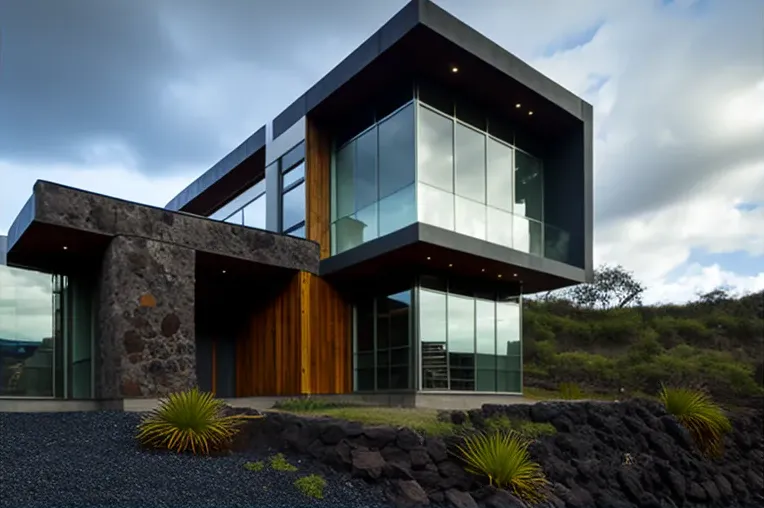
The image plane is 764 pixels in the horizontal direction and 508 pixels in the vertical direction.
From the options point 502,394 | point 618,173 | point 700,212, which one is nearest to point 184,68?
point 502,394

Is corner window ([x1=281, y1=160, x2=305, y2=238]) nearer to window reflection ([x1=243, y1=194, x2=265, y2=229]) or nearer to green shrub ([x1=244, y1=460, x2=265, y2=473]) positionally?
window reflection ([x1=243, y1=194, x2=265, y2=229])

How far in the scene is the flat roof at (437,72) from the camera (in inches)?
468

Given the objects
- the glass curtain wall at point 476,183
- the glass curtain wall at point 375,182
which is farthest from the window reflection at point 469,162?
the glass curtain wall at point 375,182

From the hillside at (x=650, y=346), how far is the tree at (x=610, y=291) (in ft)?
6.84

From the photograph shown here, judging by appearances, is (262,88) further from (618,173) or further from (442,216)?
(618,173)

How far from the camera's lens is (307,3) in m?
13.5

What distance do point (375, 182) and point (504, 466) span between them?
8.01 metres

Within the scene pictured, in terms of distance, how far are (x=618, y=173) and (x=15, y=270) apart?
56.0ft

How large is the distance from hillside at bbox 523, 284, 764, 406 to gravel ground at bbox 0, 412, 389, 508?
14.6 m

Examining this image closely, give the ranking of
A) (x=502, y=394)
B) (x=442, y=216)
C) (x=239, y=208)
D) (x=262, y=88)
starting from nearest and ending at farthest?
(x=442, y=216) → (x=502, y=394) → (x=262, y=88) → (x=239, y=208)

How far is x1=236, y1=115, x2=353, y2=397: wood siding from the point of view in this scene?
14.1 m

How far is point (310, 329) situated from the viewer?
14258mm

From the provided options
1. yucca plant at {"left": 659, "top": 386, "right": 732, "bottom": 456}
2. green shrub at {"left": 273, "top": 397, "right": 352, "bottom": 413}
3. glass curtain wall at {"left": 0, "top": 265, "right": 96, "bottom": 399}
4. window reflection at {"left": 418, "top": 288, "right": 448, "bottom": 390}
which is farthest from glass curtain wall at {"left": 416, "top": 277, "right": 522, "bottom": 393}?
glass curtain wall at {"left": 0, "top": 265, "right": 96, "bottom": 399}

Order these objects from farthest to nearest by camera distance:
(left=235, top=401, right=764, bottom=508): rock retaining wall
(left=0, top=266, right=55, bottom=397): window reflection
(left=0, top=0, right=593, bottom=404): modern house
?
1. (left=0, top=266, right=55, bottom=397): window reflection
2. (left=0, top=0, right=593, bottom=404): modern house
3. (left=235, top=401, right=764, bottom=508): rock retaining wall
